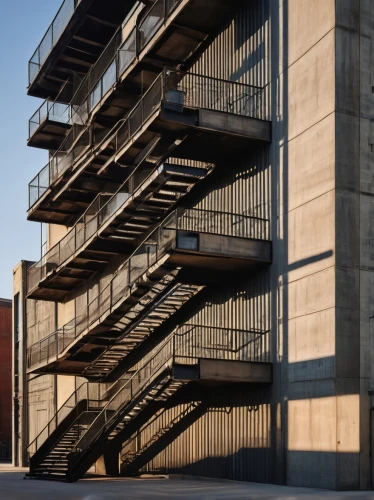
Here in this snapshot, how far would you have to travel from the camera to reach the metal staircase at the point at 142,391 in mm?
26867

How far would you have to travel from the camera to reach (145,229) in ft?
112

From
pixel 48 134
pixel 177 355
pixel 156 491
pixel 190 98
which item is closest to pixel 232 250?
pixel 177 355

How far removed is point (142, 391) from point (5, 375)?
153 ft

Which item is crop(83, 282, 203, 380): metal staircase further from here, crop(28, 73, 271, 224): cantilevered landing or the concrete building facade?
crop(28, 73, 271, 224): cantilevered landing

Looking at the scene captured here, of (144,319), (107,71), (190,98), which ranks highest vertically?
(107,71)

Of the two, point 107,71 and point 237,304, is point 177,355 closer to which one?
point 237,304

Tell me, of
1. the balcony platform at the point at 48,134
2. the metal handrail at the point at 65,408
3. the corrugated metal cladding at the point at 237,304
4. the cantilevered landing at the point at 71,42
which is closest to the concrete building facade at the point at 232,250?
the corrugated metal cladding at the point at 237,304

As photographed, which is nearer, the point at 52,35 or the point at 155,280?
the point at 155,280

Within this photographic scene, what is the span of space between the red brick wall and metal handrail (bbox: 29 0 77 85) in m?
31.9

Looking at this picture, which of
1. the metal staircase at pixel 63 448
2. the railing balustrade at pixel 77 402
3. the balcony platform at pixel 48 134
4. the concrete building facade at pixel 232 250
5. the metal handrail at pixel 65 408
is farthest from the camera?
the balcony platform at pixel 48 134

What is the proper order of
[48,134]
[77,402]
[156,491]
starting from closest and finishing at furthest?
1. [156,491]
2. [77,402]
3. [48,134]

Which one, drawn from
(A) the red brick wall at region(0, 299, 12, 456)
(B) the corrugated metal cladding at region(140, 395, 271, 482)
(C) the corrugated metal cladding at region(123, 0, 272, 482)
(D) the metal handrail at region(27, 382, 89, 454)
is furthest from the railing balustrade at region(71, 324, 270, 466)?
(A) the red brick wall at region(0, 299, 12, 456)

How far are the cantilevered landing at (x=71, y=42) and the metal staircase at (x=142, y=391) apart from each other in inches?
629

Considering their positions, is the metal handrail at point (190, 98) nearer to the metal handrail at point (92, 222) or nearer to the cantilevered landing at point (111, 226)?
the metal handrail at point (92, 222)
